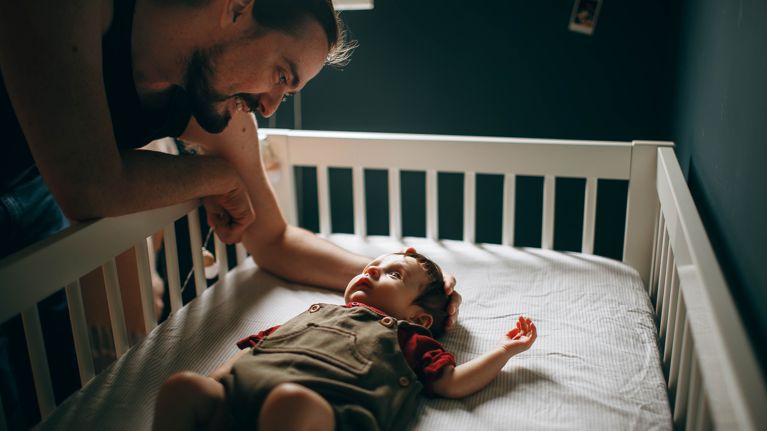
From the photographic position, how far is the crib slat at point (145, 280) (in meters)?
1.35

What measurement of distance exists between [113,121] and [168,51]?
155 mm

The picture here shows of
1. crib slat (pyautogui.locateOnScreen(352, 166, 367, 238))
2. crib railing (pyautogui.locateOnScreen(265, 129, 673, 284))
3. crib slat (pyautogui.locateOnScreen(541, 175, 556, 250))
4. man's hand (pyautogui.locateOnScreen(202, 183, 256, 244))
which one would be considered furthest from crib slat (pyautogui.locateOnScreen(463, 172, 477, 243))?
man's hand (pyautogui.locateOnScreen(202, 183, 256, 244))

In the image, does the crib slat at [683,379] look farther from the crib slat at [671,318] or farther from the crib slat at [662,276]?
the crib slat at [662,276]

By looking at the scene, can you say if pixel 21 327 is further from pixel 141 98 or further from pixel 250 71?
pixel 250 71

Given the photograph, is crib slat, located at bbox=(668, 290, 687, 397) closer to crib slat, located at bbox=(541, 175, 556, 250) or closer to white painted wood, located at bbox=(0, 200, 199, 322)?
crib slat, located at bbox=(541, 175, 556, 250)

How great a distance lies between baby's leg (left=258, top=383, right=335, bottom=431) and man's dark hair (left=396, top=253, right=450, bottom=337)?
0.42m

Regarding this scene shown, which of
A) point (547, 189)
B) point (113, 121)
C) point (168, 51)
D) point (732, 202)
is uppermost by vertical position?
point (168, 51)

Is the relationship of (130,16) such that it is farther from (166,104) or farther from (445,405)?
(445,405)

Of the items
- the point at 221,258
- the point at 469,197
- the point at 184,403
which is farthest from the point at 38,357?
the point at 469,197

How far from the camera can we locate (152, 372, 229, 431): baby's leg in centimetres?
94

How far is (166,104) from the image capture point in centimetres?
125

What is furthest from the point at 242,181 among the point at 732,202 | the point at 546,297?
the point at 732,202

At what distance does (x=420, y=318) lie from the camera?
1277 millimetres

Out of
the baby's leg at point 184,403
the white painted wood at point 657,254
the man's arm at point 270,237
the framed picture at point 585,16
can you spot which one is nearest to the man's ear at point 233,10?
the man's arm at point 270,237
